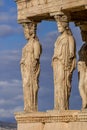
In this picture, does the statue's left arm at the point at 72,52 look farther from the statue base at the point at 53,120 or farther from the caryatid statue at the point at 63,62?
the statue base at the point at 53,120

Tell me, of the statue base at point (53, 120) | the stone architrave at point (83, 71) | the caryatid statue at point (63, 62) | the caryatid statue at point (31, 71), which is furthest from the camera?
the caryatid statue at point (31, 71)

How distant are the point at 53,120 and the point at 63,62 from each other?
2.10 metres

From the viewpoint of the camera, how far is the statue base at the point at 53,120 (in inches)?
1187

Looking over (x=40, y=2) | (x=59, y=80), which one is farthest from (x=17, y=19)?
(x=59, y=80)

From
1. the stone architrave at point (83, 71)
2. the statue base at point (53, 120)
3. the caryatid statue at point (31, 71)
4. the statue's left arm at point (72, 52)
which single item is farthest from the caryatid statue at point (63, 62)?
the caryatid statue at point (31, 71)

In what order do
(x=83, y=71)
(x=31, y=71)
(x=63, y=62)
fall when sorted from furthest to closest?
(x=31, y=71) → (x=83, y=71) → (x=63, y=62)

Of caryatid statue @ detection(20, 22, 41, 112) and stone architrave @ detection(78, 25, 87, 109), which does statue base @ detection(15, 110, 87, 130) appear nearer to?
caryatid statue @ detection(20, 22, 41, 112)

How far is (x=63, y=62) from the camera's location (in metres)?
31.2

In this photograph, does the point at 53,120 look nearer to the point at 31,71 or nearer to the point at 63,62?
the point at 63,62

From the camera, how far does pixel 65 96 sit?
31125 mm

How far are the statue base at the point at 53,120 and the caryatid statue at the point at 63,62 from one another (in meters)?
0.44

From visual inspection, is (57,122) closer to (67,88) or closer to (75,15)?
(67,88)

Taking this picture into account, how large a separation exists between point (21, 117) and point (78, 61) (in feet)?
9.85

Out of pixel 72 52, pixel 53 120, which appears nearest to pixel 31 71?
pixel 72 52
